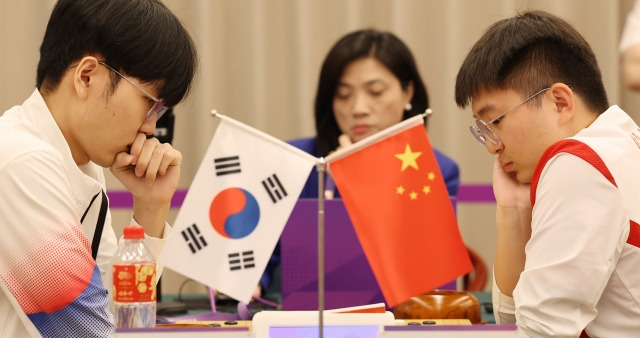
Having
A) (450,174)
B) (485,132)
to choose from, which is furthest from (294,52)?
(485,132)

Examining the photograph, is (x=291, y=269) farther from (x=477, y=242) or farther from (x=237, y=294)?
(x=477, y=242)

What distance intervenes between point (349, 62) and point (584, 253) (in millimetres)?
2045

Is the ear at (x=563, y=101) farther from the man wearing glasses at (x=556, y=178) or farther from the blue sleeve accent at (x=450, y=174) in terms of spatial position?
the blue sleeve accent at (x=450, y=174)

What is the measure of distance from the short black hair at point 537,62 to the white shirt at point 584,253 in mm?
258

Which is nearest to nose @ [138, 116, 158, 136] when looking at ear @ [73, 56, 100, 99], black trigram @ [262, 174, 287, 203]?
ear @ [73, 56, 100, 99]

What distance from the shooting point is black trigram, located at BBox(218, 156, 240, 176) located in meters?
2.30

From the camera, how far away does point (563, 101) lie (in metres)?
1.86

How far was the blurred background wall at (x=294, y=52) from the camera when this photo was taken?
4.29m

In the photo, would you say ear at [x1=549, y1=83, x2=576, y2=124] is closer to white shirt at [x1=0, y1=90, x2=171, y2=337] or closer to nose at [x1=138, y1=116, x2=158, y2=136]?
nose at [x1=138, y1=116, x2=158, y2=136]

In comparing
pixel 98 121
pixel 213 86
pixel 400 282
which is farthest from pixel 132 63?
pixel 213 86

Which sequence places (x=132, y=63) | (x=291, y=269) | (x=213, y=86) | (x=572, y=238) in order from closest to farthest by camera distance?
(x=572, y=238) < (x=132, y=63) < (x=291, y=269) < (x=213, y=86)

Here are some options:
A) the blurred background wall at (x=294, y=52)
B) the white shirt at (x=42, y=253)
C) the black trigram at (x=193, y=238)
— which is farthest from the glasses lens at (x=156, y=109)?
the blurred background wall at (x=294, y=52)

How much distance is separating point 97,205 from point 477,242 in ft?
9.19

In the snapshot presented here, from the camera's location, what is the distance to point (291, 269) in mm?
2451
